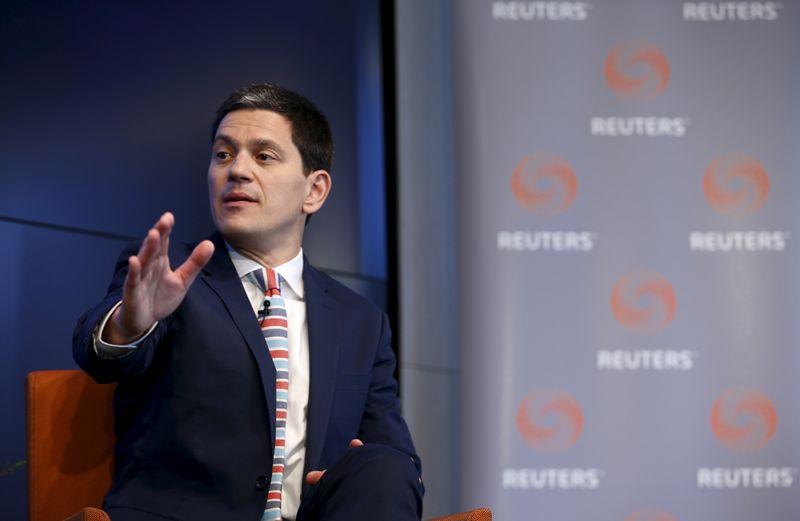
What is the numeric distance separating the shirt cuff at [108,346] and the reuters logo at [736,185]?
2147 millimetres

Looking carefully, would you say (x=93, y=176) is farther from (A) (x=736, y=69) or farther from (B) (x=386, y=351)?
(A) (x=736, y=69)

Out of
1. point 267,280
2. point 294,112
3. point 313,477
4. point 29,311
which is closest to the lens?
point 313,477

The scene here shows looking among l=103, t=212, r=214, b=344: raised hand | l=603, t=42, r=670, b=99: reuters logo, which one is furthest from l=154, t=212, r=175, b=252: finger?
l=603, t=42, r=670, b=99: reuters logo

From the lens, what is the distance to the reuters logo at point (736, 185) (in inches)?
128

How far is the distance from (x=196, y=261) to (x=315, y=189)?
789 mm

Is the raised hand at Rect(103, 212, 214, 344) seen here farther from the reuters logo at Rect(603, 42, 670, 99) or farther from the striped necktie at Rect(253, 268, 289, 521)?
the reuters logo at Rect(603, 42, 670, 99)

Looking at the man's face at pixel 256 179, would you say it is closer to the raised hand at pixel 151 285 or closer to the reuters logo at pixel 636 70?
the raised hand at pixel 151 285

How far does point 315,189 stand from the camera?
8.00ft

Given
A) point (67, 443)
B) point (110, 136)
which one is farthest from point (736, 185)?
point (67, 443)

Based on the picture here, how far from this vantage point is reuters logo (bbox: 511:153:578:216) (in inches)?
128

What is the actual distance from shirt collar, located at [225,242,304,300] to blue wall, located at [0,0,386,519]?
0.78m

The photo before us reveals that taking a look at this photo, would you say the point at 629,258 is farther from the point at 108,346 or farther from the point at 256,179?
the point at 108,346

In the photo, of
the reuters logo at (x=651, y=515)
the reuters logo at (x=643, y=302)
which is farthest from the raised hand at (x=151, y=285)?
the reuters logo at (x=651, y=515)

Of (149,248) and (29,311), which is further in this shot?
(29,311)
